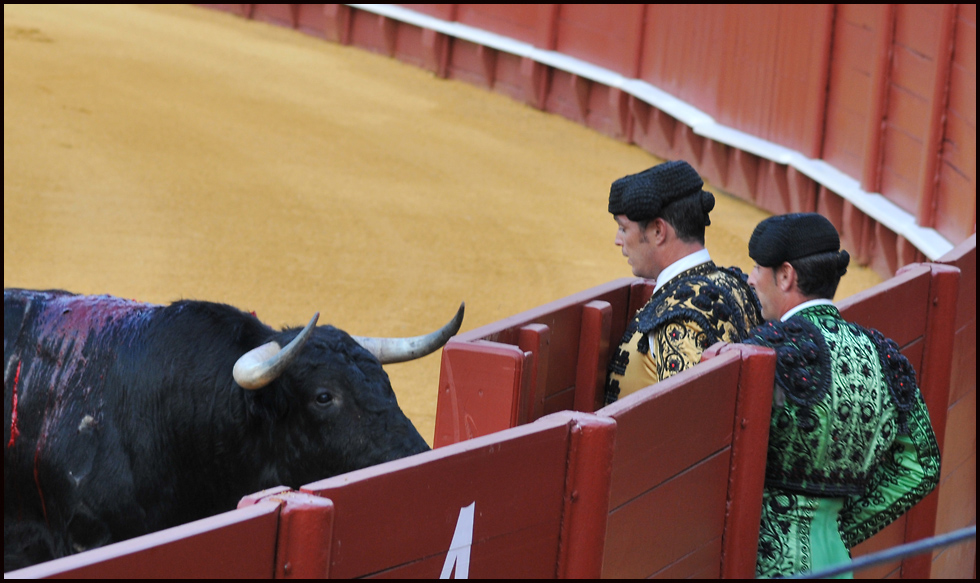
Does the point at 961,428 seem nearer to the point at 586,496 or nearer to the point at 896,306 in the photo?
the point at 896,306

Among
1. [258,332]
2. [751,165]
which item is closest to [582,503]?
[258,332]

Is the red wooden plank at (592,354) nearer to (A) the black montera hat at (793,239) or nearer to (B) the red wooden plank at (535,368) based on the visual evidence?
(B) the red wooden plank at (535,368)

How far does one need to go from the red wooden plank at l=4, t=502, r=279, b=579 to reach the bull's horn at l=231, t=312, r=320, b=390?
1.52 metres

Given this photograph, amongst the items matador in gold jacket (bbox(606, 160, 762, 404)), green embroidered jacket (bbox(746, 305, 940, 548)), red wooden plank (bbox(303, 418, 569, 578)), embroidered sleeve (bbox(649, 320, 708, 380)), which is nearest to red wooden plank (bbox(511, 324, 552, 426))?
matador in gold jacket (bbox(606, 160, 762, 404))

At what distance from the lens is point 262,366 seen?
343cm

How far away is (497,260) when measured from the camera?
8.30 metres

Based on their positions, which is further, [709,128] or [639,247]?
[709,128]

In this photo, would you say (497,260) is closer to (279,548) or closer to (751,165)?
(751,165)

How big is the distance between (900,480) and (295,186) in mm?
7148

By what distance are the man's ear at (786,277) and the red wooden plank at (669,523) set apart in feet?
1.33

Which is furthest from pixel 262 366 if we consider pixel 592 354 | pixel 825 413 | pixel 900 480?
Result: pixel 900 480

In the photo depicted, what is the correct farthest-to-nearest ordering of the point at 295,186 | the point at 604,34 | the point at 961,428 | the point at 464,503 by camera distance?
the point at 604,34
the point at 295,186
the point at 961,428
the point at 464,503

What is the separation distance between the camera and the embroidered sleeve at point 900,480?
2.79m

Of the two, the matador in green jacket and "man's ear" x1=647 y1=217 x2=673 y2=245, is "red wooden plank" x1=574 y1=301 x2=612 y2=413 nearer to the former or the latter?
"man's ear" x1=647 y1=217 x2=673 y2=245
